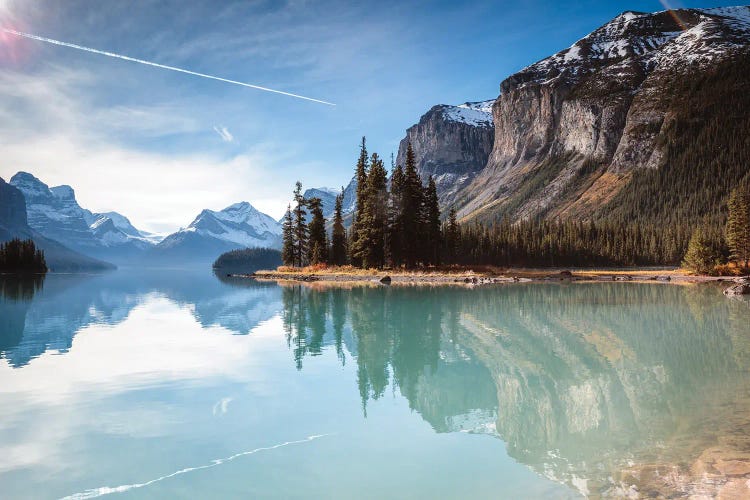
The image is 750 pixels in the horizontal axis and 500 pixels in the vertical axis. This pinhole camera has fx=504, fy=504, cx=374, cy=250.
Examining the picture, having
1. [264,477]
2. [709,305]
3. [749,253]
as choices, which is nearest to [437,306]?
[709,305]

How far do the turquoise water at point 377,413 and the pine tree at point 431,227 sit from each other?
209 feet

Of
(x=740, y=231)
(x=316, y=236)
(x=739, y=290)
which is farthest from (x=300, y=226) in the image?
(x=740, y=231)

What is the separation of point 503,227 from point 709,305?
125509 mm

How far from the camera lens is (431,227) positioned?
312 ft

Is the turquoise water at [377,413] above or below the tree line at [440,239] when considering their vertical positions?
below

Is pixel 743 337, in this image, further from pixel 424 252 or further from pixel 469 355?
pixel 424 252

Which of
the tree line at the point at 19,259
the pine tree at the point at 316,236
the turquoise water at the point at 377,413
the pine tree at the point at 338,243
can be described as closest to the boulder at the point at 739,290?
the turquoise water at the point at 377,413

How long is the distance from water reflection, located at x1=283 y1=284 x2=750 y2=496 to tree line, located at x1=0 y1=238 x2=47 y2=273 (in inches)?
6003

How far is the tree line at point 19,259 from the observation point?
5886 inches

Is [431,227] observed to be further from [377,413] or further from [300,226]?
[377,413]

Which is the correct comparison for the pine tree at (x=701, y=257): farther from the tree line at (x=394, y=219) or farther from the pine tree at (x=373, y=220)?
the pine tree at (x=373, y=220)

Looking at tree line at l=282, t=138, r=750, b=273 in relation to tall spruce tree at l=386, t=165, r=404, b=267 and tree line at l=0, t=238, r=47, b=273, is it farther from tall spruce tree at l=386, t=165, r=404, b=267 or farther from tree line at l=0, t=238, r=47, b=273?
tree line at l=0, t=238, r=47, b=273

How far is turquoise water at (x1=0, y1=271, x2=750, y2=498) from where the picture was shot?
376 inches

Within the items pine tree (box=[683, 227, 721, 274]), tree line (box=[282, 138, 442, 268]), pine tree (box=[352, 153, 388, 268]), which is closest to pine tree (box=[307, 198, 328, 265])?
tree line (box=[282, 138, 442, 268])
